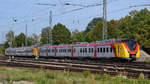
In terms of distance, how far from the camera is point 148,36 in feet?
134

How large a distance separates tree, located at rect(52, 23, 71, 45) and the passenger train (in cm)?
1930

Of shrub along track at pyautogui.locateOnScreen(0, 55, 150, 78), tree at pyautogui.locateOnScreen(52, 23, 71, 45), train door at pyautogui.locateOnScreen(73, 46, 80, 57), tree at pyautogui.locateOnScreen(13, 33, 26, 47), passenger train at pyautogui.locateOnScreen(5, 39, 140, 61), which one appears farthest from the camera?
tree at pyautogui.locateOnScreen(13, 33, 26, 47)

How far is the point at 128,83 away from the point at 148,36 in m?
33.0

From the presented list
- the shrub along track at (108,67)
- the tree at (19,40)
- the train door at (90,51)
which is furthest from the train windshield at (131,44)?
the tree at (19,40)

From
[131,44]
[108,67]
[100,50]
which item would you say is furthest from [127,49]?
→ [108,67]

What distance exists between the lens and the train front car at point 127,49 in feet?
80.1

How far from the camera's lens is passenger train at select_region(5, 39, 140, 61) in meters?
24.8

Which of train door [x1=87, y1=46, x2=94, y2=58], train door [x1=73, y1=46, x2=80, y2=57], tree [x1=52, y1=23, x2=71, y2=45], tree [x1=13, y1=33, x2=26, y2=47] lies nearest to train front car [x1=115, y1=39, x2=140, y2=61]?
train door [x1=87, y1=46, x2=94, y2=58]

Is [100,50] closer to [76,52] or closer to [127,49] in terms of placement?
[127,49]

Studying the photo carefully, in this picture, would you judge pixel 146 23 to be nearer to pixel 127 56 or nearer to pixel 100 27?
pixel 100 27

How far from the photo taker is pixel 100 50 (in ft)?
94.2

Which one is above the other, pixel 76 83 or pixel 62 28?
pixel 62 28

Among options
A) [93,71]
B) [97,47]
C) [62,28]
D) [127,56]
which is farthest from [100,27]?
[93,71]

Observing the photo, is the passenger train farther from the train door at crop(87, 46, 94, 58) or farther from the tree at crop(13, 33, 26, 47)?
the tree at crop(13, 33, 26, 47)
